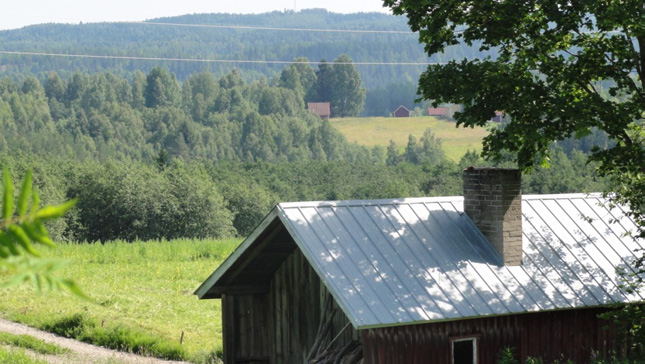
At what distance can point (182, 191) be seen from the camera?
71.6 meters

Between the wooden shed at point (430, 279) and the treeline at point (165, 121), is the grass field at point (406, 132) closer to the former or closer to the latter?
the treeline at point (165, 121)

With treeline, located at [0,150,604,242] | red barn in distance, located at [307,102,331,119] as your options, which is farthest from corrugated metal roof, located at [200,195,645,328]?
red barn in distance, located at [307,102,331,119]

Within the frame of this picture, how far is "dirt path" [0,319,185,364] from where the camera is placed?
21.1m

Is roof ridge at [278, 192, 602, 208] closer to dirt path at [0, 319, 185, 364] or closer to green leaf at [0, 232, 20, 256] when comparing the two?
dirt path at [0, 319, 185, 364]

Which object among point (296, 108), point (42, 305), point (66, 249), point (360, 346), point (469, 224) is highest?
point (469, 224)

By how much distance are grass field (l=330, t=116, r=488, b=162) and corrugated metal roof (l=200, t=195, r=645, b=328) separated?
4911 inches

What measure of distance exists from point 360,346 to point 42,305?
19.5 m

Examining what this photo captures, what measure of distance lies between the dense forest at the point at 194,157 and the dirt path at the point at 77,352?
21.7 meters

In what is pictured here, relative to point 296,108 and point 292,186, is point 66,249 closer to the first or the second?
point 292,186

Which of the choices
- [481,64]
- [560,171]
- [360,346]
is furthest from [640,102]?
[560,171]

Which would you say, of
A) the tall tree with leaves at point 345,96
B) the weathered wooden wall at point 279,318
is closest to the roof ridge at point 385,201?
the weathered wooden wall at point 279,318

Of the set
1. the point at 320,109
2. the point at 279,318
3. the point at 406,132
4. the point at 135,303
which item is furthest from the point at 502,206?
the point at 320,109

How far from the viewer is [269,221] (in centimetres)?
1351

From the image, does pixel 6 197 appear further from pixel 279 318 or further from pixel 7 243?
pixel 279 318
